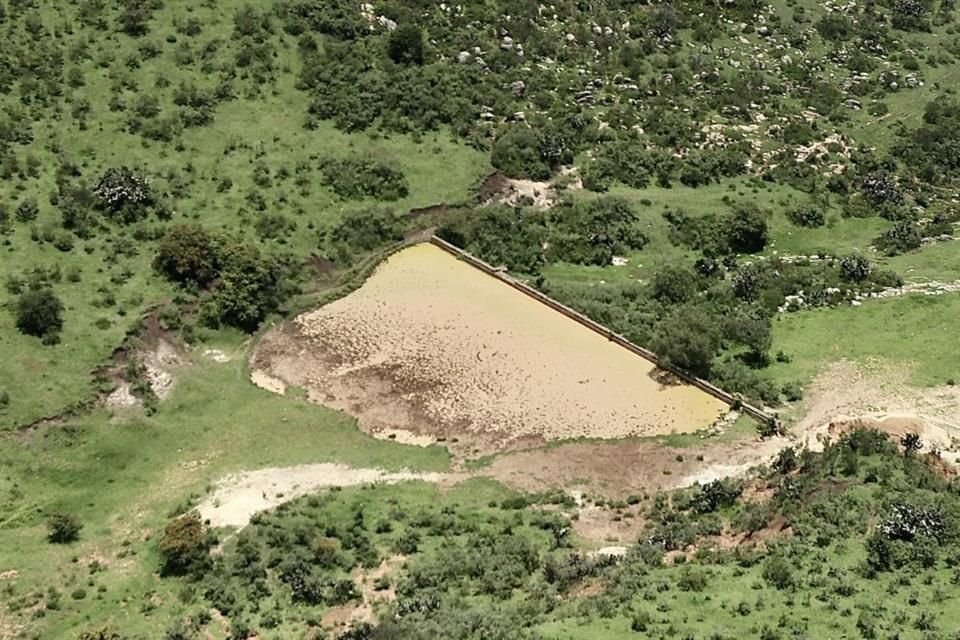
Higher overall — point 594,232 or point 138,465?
point 594,232

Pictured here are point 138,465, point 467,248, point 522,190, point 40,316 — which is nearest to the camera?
point 138,465

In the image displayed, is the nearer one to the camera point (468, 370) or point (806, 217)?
point (468, 370)

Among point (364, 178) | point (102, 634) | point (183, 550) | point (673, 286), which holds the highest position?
point (364, 178)

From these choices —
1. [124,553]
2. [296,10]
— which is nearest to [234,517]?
[124,553]

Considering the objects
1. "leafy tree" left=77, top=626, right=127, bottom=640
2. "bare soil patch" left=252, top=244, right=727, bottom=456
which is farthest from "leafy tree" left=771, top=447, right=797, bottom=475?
"leafy tree" left=77, top=626, right=127, bottom=640

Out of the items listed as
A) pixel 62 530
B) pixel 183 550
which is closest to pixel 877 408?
pixel 183 550

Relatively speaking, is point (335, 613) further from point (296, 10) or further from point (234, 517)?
point (296, 10)

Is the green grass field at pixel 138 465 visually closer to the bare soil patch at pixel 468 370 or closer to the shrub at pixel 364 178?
the bare soil patch at pixel 468 370

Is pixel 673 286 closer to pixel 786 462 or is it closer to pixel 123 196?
pixel 786 462
